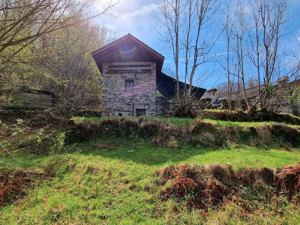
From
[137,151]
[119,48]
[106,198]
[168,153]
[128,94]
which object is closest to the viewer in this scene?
[106,198]

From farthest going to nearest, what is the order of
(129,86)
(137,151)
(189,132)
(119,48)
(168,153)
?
1. (129,86)
2. (119,48)
3. (189,132)
4. (137,151)
5. (168,153)

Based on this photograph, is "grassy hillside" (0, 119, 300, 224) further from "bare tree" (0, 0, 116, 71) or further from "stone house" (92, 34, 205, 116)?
"stone house" (92, 34, 205, 116)

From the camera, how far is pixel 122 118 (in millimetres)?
7195

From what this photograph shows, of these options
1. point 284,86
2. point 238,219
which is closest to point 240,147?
point 238,219

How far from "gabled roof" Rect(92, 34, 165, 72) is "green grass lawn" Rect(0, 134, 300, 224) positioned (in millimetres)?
7916

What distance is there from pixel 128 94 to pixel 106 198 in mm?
8382

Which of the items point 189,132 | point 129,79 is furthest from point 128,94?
point 189,132

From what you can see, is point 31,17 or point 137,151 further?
point 137,151

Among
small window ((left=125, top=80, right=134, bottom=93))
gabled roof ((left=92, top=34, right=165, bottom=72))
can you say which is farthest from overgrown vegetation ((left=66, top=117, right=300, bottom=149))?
gabled roof ((left=92, top=34, right=165, bottom=72))

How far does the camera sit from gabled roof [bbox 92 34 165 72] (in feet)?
33.7

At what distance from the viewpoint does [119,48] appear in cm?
1091

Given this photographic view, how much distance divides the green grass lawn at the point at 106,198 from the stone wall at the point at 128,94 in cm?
600

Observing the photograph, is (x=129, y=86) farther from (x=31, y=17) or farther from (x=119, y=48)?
(x=31, y=17)

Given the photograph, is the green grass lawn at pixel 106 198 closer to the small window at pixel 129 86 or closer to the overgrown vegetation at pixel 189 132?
the overgrown vegetation at pixel 189 132
